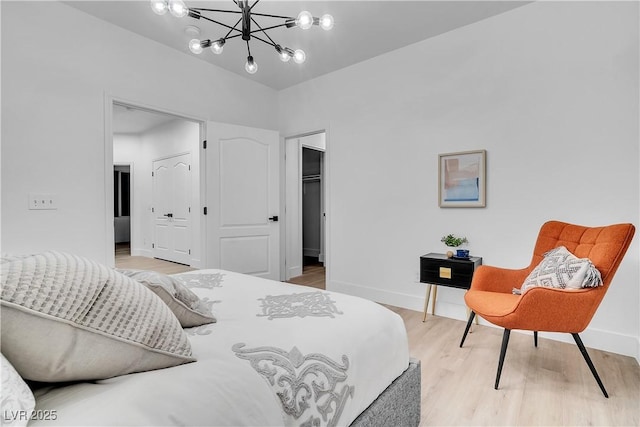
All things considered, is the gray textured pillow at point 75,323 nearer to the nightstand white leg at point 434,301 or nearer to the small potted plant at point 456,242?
the small potted plant at point 456,242

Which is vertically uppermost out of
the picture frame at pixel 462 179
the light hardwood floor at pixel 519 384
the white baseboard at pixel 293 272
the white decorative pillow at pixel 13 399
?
the picture frame at pixel 462 179

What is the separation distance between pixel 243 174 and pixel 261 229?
75 cm

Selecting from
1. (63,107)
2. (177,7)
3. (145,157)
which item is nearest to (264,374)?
(177,7)

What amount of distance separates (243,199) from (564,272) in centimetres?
328

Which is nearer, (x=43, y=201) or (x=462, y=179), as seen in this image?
(x=43, y=201)

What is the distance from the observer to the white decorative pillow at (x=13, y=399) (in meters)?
0.54

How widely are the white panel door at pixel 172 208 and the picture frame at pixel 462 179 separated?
4.27m

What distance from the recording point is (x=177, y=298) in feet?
3.71

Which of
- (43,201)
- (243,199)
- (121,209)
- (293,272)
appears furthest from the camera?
(121,209)

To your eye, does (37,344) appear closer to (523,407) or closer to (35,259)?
(35,259)

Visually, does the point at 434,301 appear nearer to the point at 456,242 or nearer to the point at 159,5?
the point at 456,242

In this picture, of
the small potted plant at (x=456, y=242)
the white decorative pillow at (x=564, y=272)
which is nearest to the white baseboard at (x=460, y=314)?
the small potted plant at (x=456, y=242)

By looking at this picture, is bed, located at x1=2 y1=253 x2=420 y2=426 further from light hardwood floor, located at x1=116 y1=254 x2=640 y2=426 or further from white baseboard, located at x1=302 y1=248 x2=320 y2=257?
white baseboard, located at x1=302 y1=248 x2=320 y2=257

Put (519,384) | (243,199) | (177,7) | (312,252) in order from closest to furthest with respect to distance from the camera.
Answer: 1. (177,7)
2. (519,384)
3. (243,199)
4. (312,252)
